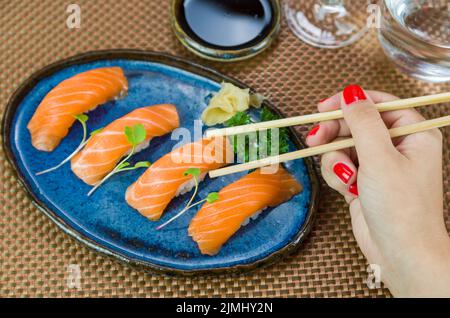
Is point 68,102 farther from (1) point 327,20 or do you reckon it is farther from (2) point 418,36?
(2) point 418,36

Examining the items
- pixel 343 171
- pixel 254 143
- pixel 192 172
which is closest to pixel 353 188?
pixel 343 171

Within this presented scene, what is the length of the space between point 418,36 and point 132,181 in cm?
97

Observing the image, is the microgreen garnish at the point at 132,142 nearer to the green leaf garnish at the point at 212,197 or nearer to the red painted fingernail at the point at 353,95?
the green leaf garnish at the point at 212,197

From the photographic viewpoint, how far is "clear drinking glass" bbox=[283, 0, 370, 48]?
1.82 metres

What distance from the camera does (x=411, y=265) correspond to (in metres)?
1.17

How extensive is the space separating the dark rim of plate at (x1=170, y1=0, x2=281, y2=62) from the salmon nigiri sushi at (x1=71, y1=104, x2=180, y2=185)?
0.26 metres

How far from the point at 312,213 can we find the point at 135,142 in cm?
53

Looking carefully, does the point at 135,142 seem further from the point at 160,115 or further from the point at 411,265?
the point at 411,265

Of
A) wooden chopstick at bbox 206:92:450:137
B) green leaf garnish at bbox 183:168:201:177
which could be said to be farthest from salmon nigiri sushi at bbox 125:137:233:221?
wooden chopstick at bbox 206:92:450:137

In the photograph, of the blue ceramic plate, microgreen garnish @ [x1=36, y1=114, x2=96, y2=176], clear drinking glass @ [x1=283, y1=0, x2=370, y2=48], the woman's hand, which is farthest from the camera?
clear drinking glass @ [x1=283, y1=0, x2=370, y2=48]

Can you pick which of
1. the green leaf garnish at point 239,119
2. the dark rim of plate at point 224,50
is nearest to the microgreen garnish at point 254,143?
the green leaf garnish at point 239,119

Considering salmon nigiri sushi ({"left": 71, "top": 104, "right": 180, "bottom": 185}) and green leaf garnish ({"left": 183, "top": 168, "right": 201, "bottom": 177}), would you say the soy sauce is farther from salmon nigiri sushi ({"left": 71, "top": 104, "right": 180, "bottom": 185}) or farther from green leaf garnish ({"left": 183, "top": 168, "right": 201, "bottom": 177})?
green leaf garnish ({"left": 183, "top": 168, "right": 201, "bottom": 177})

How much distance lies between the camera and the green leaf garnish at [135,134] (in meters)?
1.48
